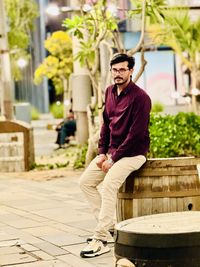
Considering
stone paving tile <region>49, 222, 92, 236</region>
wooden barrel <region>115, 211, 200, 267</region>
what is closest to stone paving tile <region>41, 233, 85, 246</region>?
stone paving tile <region>49, 222, 92, 236</region>

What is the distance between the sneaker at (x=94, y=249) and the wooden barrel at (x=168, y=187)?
28.1 inches

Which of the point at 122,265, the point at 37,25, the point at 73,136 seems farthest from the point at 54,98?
the point at 122,265

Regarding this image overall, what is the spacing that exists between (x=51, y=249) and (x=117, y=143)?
1289 mm

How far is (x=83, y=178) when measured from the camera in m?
6.25

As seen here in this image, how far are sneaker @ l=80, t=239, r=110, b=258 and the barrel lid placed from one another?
1517 mm

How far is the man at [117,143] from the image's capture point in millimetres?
5836

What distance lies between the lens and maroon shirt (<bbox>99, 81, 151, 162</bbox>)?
5859 millimetres

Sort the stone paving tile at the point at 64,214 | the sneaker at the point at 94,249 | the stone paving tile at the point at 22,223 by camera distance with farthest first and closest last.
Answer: the stone paving tile at the point at 64,214
the stone paving tile at the point at 22,223
the sneaker at the point at 94,249

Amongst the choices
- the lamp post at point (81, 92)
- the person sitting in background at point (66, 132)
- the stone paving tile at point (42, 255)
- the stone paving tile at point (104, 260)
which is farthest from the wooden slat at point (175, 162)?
the person sitting in background at point (66, 132)

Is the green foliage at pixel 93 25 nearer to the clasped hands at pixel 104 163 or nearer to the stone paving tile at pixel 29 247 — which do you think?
the stone paving tile at pixel 29 247

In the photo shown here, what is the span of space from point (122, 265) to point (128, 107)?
75.3 inches

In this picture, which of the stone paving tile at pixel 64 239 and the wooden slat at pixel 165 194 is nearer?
the wooden slat at pixel 165 194

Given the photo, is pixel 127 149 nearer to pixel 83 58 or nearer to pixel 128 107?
pixel 128 107

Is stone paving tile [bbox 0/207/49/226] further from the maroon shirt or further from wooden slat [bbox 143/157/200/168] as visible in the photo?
wooden slat [bbox 143/157/200/168]
